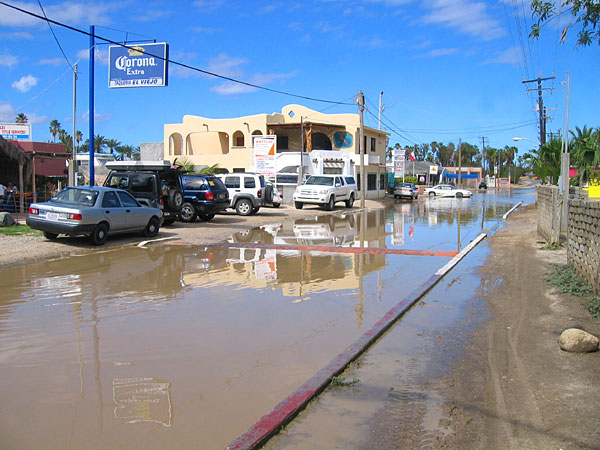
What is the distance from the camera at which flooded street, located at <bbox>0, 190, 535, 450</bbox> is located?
4.37 m

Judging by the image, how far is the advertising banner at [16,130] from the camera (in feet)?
118

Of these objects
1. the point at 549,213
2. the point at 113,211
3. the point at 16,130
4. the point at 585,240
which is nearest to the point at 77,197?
the point at 113,211

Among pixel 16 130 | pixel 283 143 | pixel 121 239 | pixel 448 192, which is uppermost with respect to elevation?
pixel 283 143

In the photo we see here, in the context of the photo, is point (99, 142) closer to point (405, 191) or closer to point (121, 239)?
point (405, 191)

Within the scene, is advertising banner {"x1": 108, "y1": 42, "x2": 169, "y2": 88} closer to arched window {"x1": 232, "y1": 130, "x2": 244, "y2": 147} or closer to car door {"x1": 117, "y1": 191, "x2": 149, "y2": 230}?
car door {"x1": 117, "y1": 191, "x2": 149, "y2": 230}

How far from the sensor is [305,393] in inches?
190

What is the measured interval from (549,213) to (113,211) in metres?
12.5

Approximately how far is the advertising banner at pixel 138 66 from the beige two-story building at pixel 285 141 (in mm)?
21830

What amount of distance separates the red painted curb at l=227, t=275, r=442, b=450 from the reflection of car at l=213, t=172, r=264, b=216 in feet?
63.0

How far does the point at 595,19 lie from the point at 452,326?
4.37 metres

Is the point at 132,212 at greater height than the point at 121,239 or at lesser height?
greater

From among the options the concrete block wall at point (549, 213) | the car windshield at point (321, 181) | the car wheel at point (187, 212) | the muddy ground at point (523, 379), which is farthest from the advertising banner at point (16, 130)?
the muddy ground at point (523, 379)

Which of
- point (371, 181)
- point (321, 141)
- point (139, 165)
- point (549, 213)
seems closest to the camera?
point (549, 213)

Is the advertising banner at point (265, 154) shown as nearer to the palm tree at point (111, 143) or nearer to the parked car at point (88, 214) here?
the parked car at point (88, 214)
